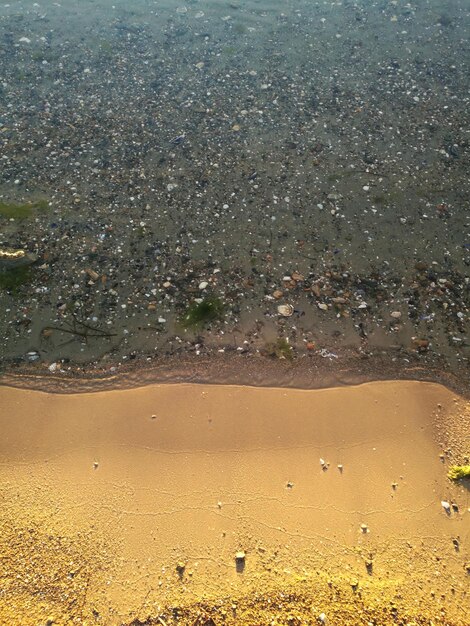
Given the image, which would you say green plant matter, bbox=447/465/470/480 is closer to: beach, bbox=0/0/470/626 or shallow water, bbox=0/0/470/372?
beach, bbox=0/0/470/626

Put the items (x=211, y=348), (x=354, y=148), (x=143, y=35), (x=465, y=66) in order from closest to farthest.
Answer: (x=211, y=348)
(x=354, y=148)
(x=465, y=66)
(x=143, y=35)

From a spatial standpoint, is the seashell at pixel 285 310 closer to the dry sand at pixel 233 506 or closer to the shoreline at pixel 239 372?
the shoreline at pixel 239 372

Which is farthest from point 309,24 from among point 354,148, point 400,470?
point 400,470

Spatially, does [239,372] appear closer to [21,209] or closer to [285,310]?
[285,310]

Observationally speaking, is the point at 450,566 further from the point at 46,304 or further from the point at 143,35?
the point at 143,35

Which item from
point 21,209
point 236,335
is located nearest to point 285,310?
point 236,335

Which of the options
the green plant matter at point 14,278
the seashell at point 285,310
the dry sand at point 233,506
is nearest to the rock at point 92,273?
the green plant matter at point 14,278
